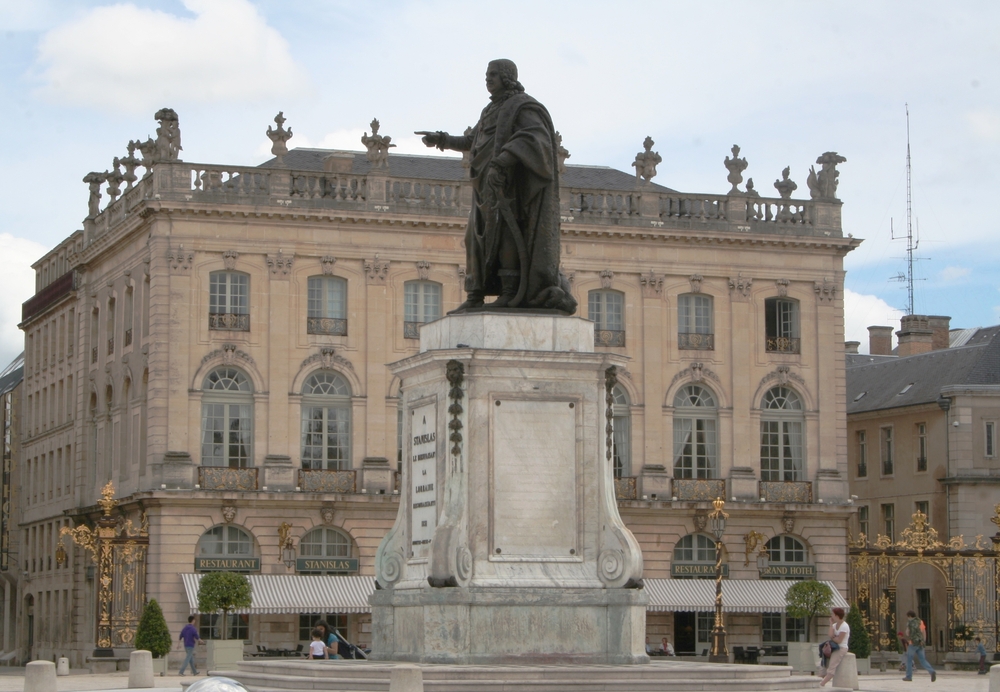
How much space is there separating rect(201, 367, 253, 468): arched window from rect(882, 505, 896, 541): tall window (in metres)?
20.2

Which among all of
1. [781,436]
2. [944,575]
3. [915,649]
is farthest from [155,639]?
[781,436]

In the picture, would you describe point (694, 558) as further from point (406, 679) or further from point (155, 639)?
point (406, 679)

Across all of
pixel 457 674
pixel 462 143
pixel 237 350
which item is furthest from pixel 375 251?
pixel 457 674

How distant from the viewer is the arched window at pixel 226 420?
159ft

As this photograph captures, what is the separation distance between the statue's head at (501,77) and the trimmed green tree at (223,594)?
82.2 ft

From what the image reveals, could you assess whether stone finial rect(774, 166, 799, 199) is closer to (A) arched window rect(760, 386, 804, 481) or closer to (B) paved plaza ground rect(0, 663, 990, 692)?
(A) arched window rect(760, 386, 804, 481)

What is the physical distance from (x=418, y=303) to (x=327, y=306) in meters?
2.33

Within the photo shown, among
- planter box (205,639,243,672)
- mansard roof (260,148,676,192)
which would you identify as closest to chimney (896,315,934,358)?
mansard roof (260,148,676,192)

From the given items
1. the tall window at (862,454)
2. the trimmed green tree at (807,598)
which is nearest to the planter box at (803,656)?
the trimmed green tree at (807,598)

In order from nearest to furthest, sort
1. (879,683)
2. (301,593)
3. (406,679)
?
1. (406,679)
2. (879,683)
3. (301,593)

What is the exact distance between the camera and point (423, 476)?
18.8 metres

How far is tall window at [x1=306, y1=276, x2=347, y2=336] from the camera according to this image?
49.7m

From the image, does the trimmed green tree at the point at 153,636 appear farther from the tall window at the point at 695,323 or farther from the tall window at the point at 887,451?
the tall window at the point at 887,451

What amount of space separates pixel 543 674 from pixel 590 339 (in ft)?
11.3
